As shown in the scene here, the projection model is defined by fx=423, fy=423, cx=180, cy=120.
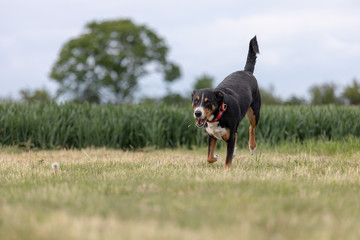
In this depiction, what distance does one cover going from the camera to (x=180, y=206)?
10.9ft

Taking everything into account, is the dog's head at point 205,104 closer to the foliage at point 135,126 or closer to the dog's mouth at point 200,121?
the dog's mouth at point 200,121

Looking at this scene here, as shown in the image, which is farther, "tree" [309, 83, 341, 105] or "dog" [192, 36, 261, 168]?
"tree" [309, 83, 341, 105]

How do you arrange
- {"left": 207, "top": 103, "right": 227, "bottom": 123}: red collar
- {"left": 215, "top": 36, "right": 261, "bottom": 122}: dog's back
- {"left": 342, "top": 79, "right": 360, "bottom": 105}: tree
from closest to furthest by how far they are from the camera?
1. {"left": 207, "top": 103, "right": 227, "bottom": 123}: red collar
2. {"left": 215, "top": 36, "right": 261, "bottom": 122}: dog's back
3. {"left": 342, "top": 79, "right": 360, "bottom": 105}: tree

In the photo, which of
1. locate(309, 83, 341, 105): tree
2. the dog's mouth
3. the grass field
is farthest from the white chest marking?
locate(309, 83, 341, 105): tree

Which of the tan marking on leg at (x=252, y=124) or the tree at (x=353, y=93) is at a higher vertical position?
the tree at (x=353, y=93)

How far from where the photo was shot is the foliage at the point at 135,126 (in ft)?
35.2

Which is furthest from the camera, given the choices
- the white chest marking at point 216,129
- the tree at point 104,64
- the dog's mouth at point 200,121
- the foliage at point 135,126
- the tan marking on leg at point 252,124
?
the tree at point 104,64

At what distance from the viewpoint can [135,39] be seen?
37.7m

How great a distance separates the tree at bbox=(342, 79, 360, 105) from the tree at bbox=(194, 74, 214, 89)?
1362cm

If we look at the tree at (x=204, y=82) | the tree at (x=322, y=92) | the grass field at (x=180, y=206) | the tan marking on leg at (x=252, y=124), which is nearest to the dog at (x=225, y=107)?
the tan marking on leg at (x=252, y=124)

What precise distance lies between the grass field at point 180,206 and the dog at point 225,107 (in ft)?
2.87

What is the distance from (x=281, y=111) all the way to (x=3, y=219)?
378 inches

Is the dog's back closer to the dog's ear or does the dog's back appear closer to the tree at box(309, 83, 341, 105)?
the dog's ear

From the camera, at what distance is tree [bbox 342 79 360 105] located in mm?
31288
